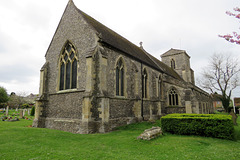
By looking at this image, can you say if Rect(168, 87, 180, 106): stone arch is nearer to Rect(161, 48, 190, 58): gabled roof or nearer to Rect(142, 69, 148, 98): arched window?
Rect(142, 69, 148, 98): arched window

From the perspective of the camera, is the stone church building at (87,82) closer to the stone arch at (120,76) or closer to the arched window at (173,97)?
the stone arch at (120,76)

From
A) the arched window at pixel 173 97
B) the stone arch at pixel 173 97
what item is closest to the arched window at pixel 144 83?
the stone arch at pixel 173 97

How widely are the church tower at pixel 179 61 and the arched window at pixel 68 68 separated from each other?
27.1m

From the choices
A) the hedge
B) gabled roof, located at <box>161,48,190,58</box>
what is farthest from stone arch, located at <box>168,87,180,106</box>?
gabled roof, located at <box>161,48,190,58</box>

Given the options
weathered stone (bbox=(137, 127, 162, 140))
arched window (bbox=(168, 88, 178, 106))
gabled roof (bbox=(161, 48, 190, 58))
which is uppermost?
gabled roof (bbox=(161, 48, 190, 58))

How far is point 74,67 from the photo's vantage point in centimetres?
1348

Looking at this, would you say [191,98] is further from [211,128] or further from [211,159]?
[211,159]

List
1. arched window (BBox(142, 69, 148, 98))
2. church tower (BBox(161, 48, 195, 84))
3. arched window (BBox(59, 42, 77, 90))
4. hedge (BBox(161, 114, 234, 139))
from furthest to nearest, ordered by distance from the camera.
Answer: church tower (BBox(161, 48, 195, 84)) → arched window (BBox(142, 69, 148, 98)) → arched window (BBox(59, 42, 77, 90)) → hedge (BBox(161, 114, 234, 139))

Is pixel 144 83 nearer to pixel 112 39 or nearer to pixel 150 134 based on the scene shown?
pixel 112 39

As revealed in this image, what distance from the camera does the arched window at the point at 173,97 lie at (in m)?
22.8

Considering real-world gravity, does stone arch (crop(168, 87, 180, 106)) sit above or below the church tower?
below

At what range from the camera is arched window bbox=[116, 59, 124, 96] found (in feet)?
46.5

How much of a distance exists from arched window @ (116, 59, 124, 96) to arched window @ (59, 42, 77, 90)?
12.8 feet

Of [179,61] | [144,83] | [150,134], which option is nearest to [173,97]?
[144,83]
